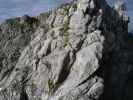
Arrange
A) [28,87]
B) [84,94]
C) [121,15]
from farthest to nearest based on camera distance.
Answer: [121,15] → [28,87] → [84,94]

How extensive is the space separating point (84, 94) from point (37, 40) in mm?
9272

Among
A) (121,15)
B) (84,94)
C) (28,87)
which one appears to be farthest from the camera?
(121,15)

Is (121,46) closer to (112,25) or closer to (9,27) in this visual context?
(112,25)

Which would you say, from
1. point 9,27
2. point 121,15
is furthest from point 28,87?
point 121,15

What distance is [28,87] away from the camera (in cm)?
4862

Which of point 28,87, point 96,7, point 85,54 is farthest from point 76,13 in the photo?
point 28,87

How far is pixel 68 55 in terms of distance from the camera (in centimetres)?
4819

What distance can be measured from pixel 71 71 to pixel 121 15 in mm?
13578

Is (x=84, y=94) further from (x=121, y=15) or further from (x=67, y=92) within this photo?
(x=121, y=15)

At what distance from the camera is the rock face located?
46688 millimetres

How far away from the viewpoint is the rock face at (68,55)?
1838 inches

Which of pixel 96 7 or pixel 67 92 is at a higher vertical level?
pixel 96 7

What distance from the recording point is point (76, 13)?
51.2m

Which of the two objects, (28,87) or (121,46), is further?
(121,46)
